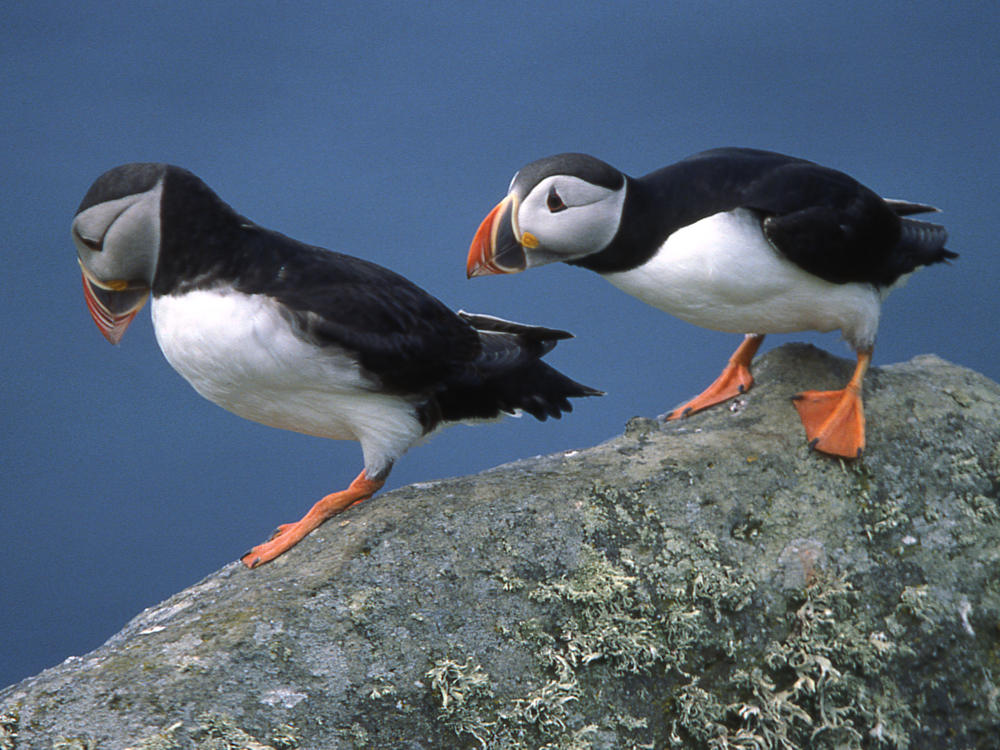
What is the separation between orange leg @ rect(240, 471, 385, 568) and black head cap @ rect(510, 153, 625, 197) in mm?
925

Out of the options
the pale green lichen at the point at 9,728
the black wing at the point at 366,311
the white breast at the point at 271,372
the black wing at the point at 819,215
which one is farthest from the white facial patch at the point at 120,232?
the black wing at the point at 819,215

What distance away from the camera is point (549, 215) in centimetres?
292

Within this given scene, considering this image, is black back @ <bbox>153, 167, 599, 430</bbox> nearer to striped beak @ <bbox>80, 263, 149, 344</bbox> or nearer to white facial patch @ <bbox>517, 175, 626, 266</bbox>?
striped beak @ <bbox>80, 263, 149, 344</bbox>

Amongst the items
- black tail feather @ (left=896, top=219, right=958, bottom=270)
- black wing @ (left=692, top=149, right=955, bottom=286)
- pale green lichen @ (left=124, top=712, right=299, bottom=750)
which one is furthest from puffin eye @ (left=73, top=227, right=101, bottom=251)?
black tail feather @ (left=896, top=219, right=958, bottom=270)

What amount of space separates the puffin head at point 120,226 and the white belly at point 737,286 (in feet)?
4.18

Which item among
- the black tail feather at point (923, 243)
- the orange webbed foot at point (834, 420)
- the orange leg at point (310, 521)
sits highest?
the black tail feather at point (923, 243)

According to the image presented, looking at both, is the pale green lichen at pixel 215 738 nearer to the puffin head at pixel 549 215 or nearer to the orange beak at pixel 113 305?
the orange beak at pixel 113 305

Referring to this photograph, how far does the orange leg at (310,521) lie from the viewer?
9.33ft

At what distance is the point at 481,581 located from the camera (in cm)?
258

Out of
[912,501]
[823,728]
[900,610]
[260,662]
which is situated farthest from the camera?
[912,501]

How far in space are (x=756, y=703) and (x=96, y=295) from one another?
6.44 feet

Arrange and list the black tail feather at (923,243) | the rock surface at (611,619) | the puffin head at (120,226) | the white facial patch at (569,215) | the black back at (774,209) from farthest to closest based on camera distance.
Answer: the black tail feather at (923,243) → the black back at (774,209) → the white facial patch at (569,215) → the puffin head at (120,226) → the rock surface at (611,619)

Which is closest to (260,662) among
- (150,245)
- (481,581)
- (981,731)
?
(481,581)

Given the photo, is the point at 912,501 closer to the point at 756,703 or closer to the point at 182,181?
the point at 756,703
